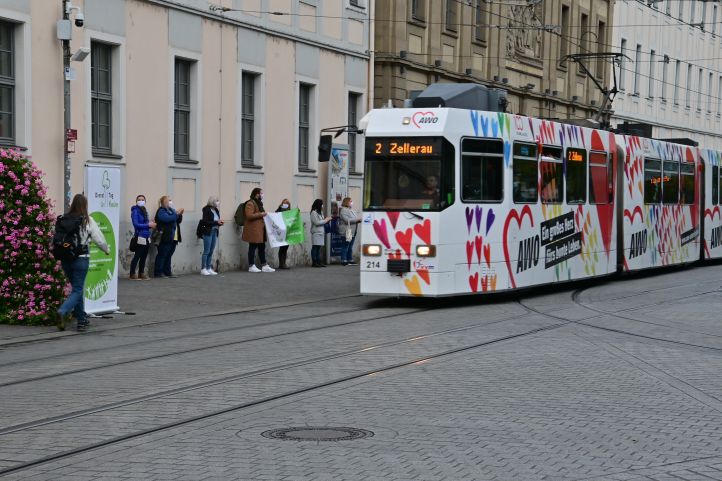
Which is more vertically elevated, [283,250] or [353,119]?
[353,119]

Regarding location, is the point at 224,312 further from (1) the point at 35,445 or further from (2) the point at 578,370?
(1) the point at 35,445

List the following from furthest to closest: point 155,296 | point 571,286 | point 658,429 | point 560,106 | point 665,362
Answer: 1. point 560,106
2. point 571,286
3. point 155,296
4. point 665,362
5. point 658,429

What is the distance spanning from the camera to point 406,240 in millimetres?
20094

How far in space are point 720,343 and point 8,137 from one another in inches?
486

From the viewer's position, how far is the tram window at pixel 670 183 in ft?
99.7

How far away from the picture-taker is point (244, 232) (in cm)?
2830

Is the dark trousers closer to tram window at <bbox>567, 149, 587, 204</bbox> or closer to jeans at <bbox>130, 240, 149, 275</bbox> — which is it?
jeans at <bbox>130, 240, 149, 275</bbox>

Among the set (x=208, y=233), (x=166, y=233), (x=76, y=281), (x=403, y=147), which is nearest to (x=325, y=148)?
(x=403, y=147)

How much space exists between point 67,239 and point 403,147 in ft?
19.2

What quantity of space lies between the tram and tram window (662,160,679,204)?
4.10 metres

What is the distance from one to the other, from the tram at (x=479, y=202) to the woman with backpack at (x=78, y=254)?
495 cm

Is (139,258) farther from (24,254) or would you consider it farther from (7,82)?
(24,254)

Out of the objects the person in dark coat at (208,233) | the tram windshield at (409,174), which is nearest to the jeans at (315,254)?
the person in dark coat at (208,233)

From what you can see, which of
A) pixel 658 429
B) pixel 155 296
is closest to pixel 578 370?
pixel 658 429
